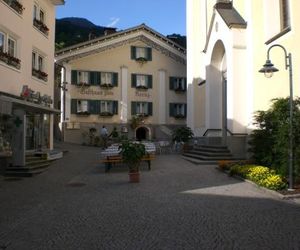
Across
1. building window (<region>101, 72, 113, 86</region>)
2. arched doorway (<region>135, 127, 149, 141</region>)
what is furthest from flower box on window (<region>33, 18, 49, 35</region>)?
arched doorway (<region>135, 127, 149, 141</region>)

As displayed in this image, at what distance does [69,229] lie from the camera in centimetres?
820

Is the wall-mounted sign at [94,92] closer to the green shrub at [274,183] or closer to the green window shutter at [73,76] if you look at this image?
the green window shutter at [73,76]

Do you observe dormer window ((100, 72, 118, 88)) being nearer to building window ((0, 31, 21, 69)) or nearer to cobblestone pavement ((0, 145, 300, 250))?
building window ((0, 31, 21, 69))

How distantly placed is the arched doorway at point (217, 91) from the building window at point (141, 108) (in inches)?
577

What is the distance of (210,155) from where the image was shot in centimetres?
2153

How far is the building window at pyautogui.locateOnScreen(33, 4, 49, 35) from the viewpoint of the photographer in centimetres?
2381

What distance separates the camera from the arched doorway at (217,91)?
25938 mm

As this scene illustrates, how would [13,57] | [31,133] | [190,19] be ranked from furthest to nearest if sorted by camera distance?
[190,19] < [31,133] < [13,57]

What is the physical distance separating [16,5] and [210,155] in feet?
38.3

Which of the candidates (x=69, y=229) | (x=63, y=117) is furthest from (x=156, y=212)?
(x=63, y=117)

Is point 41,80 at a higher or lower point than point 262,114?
higher

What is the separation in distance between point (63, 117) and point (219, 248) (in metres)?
32.8

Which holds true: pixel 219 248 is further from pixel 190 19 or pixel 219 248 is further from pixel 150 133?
pixel 150 133

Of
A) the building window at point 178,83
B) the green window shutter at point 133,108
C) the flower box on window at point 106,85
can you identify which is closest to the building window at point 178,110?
the building window at point 178,83
